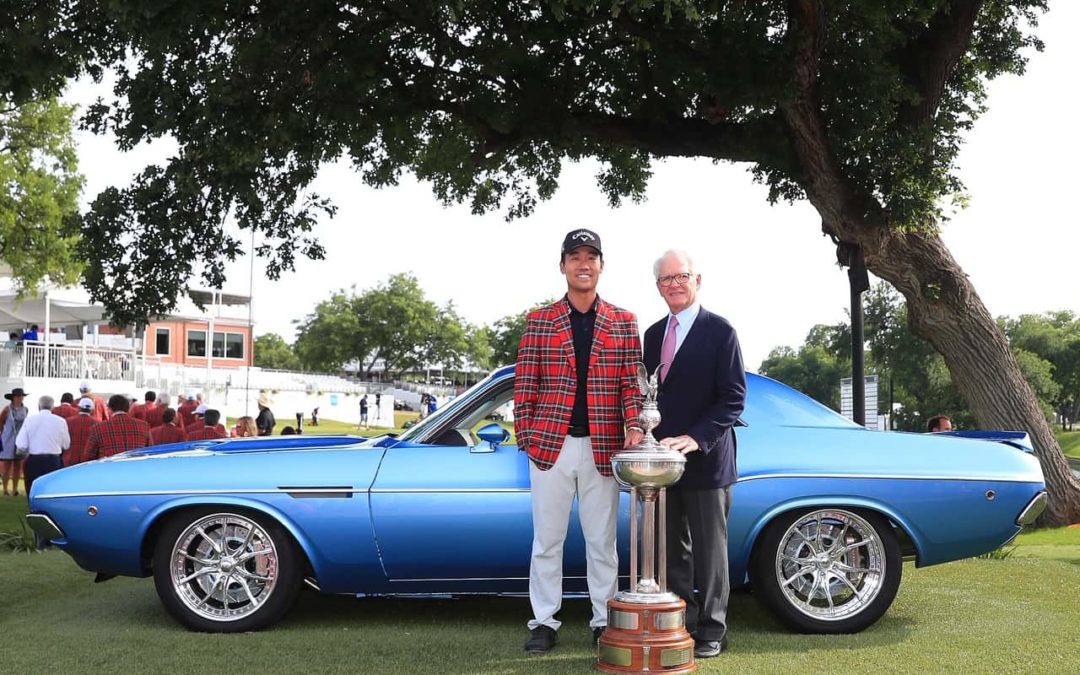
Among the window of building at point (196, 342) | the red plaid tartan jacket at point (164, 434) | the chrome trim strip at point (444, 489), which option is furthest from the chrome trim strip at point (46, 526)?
the window of building at point (196, 342)

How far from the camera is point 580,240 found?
512 cm

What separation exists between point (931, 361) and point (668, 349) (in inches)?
2560

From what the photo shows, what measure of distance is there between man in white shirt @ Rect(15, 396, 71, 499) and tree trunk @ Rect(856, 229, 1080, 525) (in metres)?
10.1

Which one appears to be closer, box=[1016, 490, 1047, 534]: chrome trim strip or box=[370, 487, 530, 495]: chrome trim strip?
box=[370, 487, 530, 495]: chrome trim strip

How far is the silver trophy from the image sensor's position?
15.1ft

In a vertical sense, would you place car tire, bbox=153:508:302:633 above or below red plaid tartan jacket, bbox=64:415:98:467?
below

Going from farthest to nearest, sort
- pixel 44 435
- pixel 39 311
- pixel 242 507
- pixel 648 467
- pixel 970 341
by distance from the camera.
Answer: pixel 39 311
pixel 44 435
pixel 970 341
pixel 242 507
pixel 648 467

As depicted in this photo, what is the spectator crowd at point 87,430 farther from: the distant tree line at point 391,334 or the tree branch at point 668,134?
the distant tree line at point 391,334

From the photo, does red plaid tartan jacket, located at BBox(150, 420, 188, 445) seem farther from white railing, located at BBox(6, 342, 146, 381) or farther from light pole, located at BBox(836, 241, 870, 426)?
white railing, located at BBox(6, 342, 146, 381)

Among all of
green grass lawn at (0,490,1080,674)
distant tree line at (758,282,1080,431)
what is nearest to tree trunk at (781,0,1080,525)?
green grass lawn at (0,490,1080,674)

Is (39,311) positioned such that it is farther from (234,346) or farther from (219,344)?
(234,346)

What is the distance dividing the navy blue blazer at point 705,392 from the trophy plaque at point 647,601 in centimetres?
38

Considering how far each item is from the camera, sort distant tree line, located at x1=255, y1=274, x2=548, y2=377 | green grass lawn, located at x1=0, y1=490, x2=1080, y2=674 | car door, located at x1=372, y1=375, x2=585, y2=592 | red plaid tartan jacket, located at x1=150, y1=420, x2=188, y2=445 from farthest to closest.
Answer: distant tree line, located at x1=255, y1=274, x2=548, y2=377, red plaid tartan jacket, located at x1=150, y1=420, x2=188, y2=445, car door, located at x1=372, y1=375, x2=585, y2=592, green grass lawn, located at x1=0, y1=490, x2=1080, y2=674

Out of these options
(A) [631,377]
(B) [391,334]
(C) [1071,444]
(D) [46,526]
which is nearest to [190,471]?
(D) [46,526]
